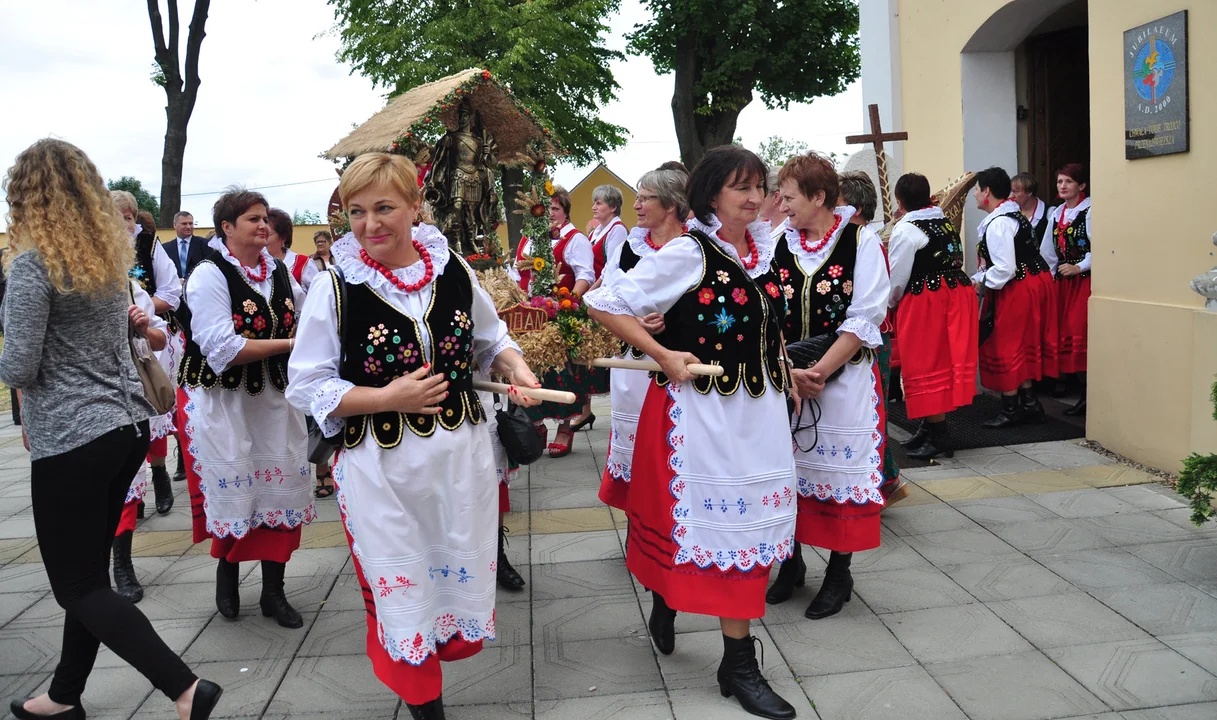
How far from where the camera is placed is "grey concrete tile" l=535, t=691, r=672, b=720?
3.49 meters

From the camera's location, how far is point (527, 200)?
6086mm

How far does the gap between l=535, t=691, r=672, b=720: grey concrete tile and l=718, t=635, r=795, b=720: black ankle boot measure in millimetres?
239

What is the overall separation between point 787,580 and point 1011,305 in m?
4.24

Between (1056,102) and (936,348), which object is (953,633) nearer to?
(936,348)

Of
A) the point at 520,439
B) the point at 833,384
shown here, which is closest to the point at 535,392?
the point at 520,439

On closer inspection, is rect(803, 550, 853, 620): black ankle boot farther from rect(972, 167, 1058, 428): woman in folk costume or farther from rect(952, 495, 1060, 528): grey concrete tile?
rect(972, 167, 1058, 428): woman in folk costume

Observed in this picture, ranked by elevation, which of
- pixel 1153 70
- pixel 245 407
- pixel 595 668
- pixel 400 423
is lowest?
pixel 595 668

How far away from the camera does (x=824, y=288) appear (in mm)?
4293

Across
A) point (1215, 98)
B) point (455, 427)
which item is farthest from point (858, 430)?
point (1215, 98)

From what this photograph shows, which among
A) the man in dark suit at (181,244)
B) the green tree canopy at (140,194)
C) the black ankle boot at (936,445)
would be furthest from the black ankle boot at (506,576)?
the green tree canopy at (140,194)

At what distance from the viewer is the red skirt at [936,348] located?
679 cm

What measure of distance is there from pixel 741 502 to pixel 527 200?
3199 mm

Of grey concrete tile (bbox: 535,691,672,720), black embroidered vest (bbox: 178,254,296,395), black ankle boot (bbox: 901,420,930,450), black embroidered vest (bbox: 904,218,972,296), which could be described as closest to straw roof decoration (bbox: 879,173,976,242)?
black embroidered vest (bbox: 904,218,972,296)

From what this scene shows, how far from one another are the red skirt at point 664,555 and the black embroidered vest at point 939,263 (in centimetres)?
372
